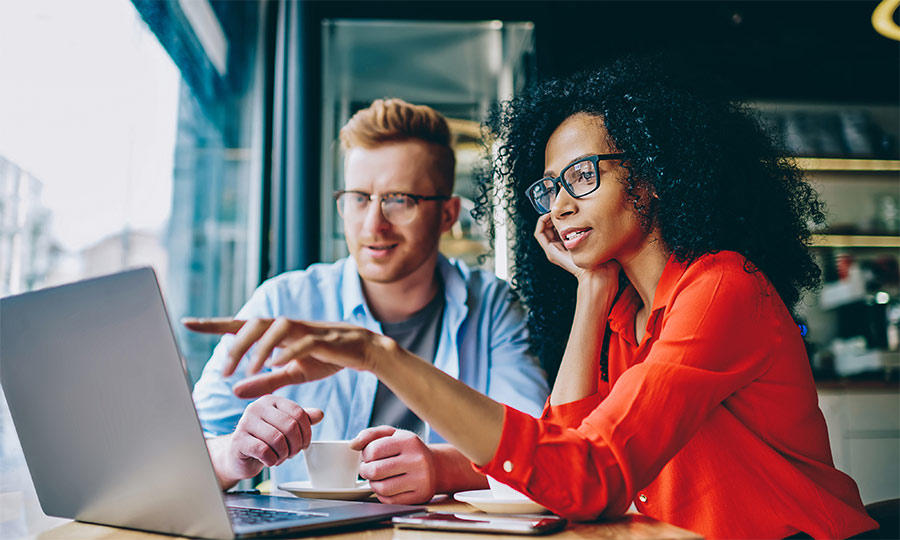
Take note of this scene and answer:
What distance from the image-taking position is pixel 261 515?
819 mm

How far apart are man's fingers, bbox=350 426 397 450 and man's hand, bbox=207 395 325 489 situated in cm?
7

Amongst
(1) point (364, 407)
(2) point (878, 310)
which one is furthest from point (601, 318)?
(2) point (878, 310)

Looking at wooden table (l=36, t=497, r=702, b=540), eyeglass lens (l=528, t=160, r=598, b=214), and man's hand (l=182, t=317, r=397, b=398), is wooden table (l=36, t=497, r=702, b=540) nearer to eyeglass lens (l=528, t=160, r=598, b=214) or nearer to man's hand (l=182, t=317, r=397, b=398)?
man's hand (l=182, t=317, r=397, b=398)

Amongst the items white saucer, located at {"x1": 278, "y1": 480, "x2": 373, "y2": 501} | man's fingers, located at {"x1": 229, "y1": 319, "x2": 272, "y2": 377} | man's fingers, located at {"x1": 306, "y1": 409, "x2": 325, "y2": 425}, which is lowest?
white saucer, located at {"x1": 278, "y1": 480, "x2": 373, "y2": 501}

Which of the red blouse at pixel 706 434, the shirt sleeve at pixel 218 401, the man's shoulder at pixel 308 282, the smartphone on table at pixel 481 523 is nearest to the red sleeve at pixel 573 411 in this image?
the red blouse at pixel 706 434

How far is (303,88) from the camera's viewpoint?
2576mm

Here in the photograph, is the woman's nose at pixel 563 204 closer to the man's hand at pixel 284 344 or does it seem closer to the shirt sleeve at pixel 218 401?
the man's hand at pixel 284 344

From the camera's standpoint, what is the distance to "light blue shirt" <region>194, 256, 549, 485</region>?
154 centimetres

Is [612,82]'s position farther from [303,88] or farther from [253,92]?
[253,92]

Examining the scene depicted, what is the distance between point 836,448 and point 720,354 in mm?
2909

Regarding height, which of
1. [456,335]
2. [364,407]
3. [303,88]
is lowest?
[364,407]

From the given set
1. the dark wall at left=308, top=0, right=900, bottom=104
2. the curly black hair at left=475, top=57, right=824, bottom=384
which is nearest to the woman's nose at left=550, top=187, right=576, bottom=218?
the curly black hair at left=475, top=57, right=824, bottom=384

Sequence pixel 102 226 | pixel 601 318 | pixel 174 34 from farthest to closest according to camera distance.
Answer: pixel 174 34
pixel 102 226
pixel 601 318

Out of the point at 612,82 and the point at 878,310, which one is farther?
the point at 878,310
